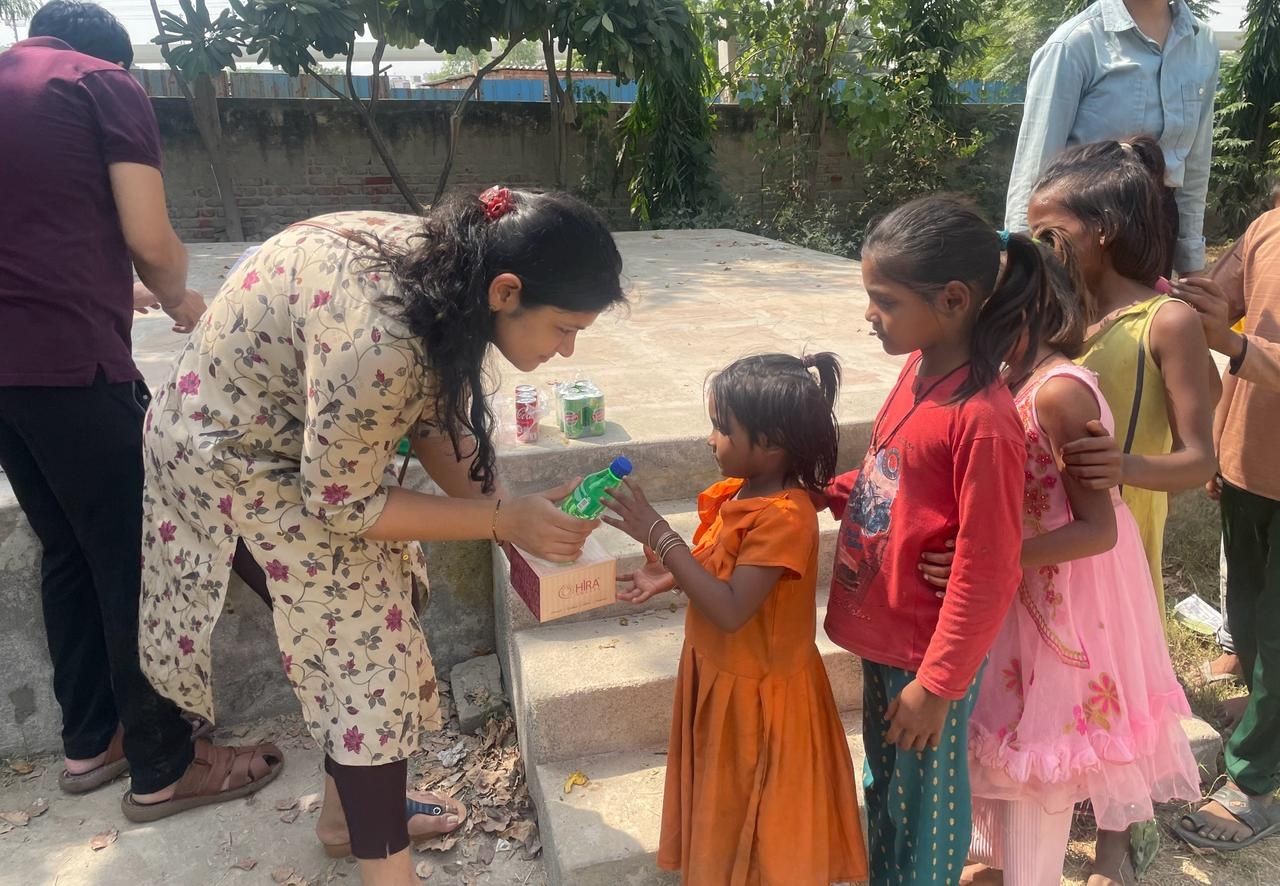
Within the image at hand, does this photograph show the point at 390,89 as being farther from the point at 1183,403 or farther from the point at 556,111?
the point at 1183,403

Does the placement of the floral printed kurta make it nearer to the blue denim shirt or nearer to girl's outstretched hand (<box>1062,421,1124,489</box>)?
girl's outstretched hand (<box>1062,421,1124,489</box>)

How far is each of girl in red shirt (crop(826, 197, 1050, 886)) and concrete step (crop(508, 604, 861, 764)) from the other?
67 centimetres

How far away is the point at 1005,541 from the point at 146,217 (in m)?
1.91

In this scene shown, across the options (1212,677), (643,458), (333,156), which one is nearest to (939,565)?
(643,458)

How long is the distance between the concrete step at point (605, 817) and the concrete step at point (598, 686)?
47mm

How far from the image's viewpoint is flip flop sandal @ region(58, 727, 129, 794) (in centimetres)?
238

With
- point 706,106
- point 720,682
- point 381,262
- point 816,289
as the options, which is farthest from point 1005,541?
point 706,106

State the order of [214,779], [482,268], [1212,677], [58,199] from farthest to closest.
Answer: [1212,677], [214,779], [58,199], [482,268]

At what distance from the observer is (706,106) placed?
10.1 m

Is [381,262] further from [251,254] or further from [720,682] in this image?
[720,682]

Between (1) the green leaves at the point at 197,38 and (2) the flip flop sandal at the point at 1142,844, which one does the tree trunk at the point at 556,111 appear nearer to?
(1) the green leaves at the point at 197,38

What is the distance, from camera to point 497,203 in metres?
1.45

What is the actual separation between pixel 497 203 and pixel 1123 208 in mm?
1271

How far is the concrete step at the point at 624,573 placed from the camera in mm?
2465
